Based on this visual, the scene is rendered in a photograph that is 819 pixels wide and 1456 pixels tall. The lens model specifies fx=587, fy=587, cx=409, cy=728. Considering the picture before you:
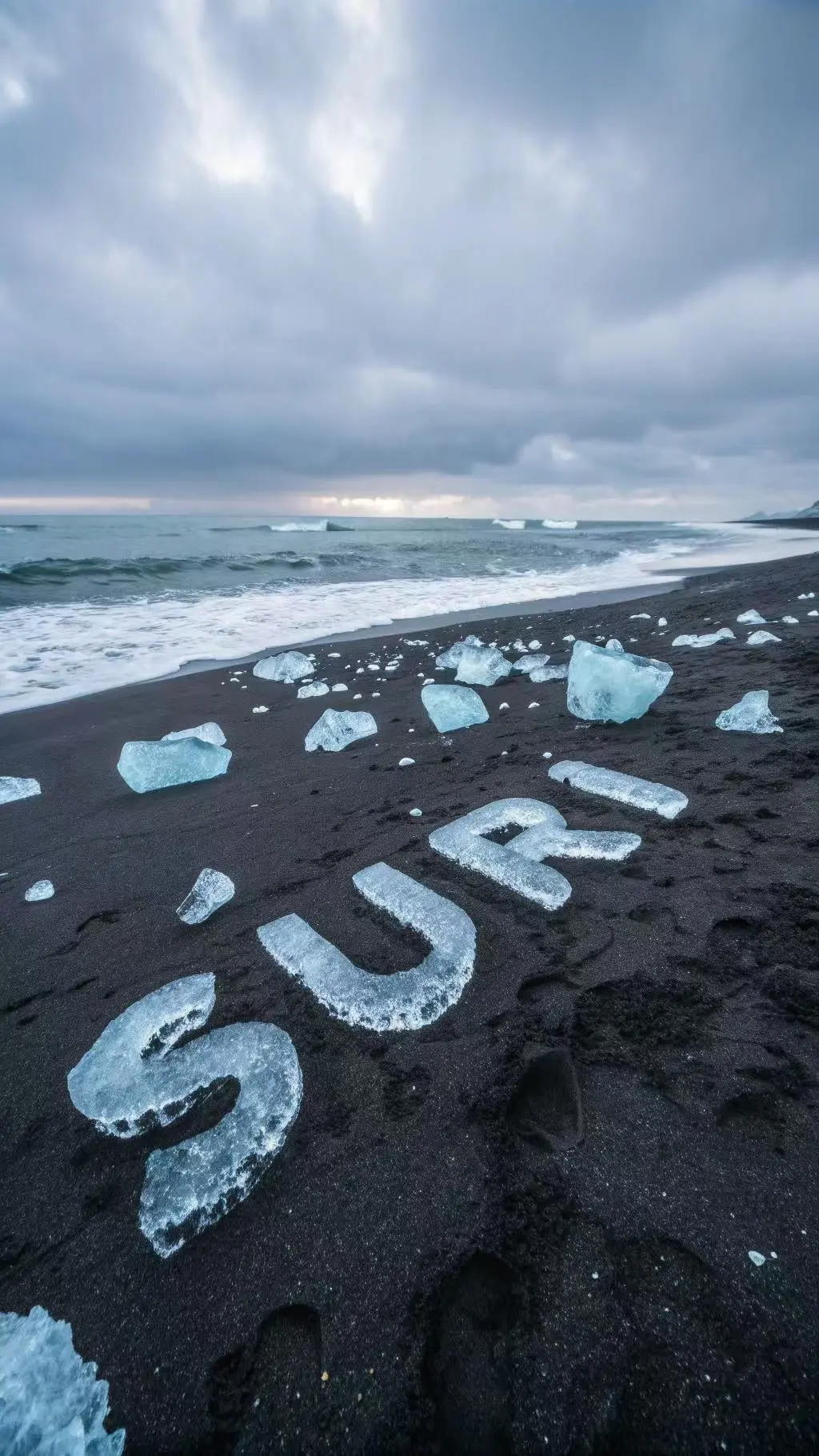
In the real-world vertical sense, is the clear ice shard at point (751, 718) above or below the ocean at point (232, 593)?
above

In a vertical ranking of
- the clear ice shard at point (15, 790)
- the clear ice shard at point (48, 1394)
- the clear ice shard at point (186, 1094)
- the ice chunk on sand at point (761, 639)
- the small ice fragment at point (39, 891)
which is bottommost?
the clear ice shard at point (15, 790)

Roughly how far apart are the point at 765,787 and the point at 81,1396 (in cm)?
280

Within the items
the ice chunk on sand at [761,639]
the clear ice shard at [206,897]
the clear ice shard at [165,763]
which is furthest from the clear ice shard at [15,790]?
the ice chunk on sand at [761,639]

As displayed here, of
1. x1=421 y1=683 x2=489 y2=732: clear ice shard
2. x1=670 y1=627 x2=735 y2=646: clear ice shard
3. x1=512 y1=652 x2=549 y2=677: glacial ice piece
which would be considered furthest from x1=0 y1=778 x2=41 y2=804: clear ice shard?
x1=670 y1=627 x2=735 y2=646: clear ice shard

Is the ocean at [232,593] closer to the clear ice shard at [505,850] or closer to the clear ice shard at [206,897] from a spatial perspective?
the clear ice shard at [206,897]

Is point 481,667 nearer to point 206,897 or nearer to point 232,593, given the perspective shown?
point 206,897

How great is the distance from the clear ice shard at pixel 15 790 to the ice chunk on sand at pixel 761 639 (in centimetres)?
562

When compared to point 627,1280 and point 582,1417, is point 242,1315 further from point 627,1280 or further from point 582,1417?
point 627,1280

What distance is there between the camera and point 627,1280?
3.36ft

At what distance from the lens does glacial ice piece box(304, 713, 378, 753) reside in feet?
12.9

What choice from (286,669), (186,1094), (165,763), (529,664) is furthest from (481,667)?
(186,1094)

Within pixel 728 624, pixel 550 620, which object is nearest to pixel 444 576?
pixel 550 620

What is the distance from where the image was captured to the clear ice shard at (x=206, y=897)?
222 centimetres

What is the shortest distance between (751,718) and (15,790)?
4299mm
